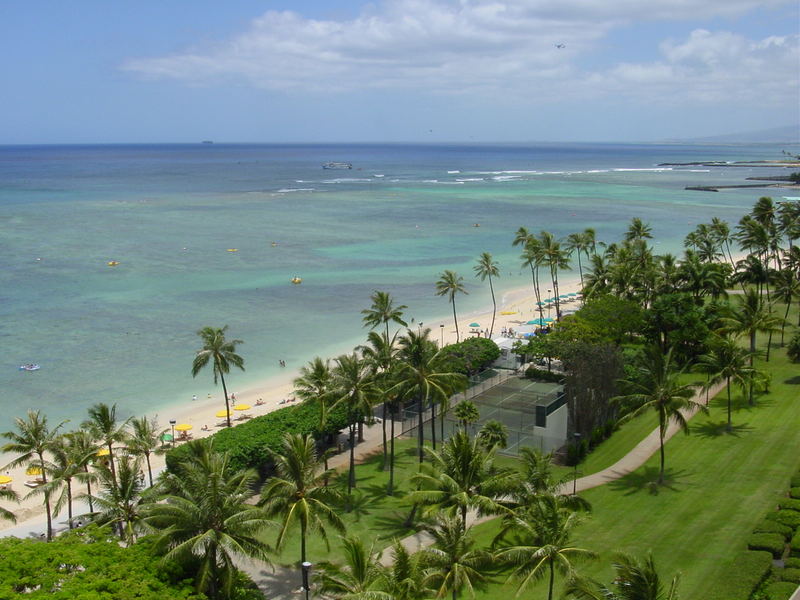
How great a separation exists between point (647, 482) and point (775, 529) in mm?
7326

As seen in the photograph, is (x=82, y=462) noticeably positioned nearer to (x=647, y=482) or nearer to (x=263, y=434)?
(x=263, y=434)

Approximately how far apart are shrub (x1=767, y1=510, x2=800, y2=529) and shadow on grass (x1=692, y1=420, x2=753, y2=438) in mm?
10819

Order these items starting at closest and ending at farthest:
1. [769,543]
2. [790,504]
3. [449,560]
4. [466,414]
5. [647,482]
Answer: [449,560], [769,543], [790,504], [647,482], [466,414]

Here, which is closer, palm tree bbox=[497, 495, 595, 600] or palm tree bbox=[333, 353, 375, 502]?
palm tree bbox=[497, 495, 595, 600]

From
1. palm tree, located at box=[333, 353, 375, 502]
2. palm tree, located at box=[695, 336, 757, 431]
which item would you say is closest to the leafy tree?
palm tree, located at box=[333, 353, 375, 502]

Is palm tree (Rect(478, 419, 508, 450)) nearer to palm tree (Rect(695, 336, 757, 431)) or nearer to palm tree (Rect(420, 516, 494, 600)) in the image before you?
palm tree (Rect(695, 336, 757, 431))

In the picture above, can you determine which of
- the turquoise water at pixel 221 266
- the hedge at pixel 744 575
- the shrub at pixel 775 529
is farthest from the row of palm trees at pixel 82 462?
the shrub at pixel 775 529

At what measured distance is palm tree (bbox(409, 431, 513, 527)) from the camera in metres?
24.8

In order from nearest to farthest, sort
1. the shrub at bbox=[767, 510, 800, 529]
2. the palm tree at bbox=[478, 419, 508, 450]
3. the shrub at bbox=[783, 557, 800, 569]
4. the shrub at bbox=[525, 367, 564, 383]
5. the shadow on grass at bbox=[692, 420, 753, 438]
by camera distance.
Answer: the shrub at bbox=[783, 557, 800, 569]
the shrub at bbox=[767, 510, 800, 529]
the palm tree at bbox=[478, 419, 508, 450]
the shadow on grass at bbox=[692, 420, 753, 438]
the shrub at bbox=[525, 367, 564, 383]

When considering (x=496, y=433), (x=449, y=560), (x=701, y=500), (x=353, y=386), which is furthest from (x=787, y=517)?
(x=353, y=386)

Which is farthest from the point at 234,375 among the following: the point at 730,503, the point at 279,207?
the point at 279,207

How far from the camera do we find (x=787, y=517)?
28.2 metres

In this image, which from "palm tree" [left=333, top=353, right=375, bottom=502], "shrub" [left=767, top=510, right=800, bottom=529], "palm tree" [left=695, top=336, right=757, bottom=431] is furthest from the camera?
"palm tree" [left=695, top=336, right=757, bottom=431]

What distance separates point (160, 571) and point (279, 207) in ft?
429
